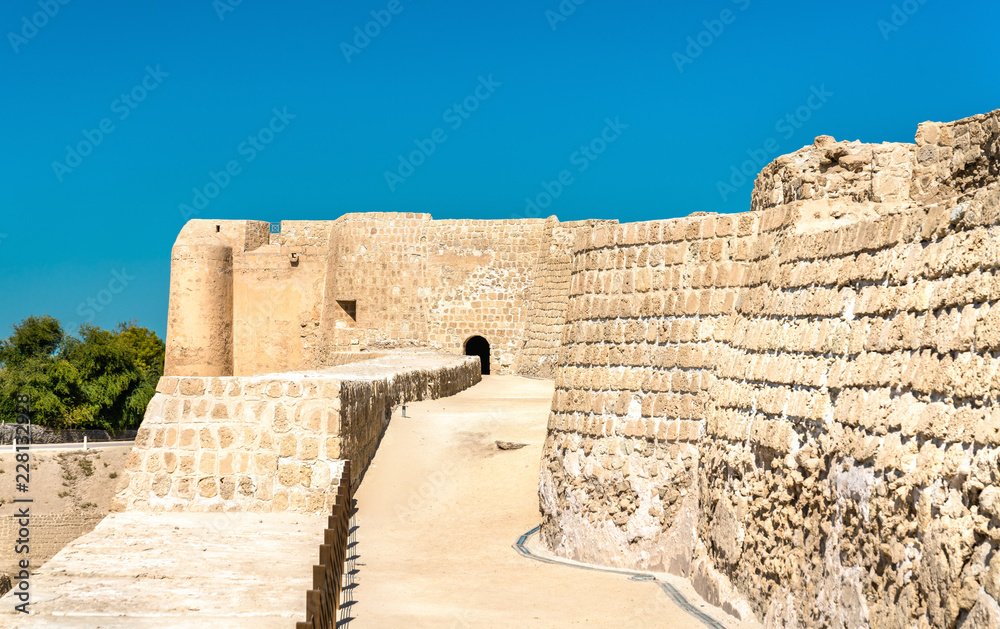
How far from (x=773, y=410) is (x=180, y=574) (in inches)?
144

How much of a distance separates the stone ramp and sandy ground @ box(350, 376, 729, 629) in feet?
1.63

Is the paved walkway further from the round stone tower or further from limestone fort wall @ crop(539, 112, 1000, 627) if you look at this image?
the round stone tower

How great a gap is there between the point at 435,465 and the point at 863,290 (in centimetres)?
600

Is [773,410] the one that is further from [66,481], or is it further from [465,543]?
[66,481]

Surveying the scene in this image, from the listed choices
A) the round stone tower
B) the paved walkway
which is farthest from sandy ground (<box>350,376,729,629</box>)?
the round stone tower

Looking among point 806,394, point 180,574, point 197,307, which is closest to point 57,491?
point 197,307

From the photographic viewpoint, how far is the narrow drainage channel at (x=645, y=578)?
5.68 m

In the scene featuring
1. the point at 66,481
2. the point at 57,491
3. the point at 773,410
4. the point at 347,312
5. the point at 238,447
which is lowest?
the point at 57,491

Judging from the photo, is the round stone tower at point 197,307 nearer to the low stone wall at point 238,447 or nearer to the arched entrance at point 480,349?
the arched entrance at point 480,349

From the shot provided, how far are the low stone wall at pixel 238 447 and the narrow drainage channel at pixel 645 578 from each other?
1620 millimetres

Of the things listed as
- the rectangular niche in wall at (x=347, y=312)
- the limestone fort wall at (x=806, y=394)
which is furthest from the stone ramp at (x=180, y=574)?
the rectangular niche in wall at (x=347, y=312)

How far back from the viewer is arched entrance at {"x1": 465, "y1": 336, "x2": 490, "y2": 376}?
79.8 feet

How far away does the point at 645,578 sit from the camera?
266 inches

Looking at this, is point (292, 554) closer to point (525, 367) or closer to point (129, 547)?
point (129, 547)
